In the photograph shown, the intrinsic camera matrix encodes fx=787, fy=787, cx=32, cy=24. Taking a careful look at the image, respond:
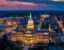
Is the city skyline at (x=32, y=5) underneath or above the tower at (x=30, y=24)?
above

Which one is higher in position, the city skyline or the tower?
the city skyline

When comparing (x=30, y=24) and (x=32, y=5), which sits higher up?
(x=32, y=5)
